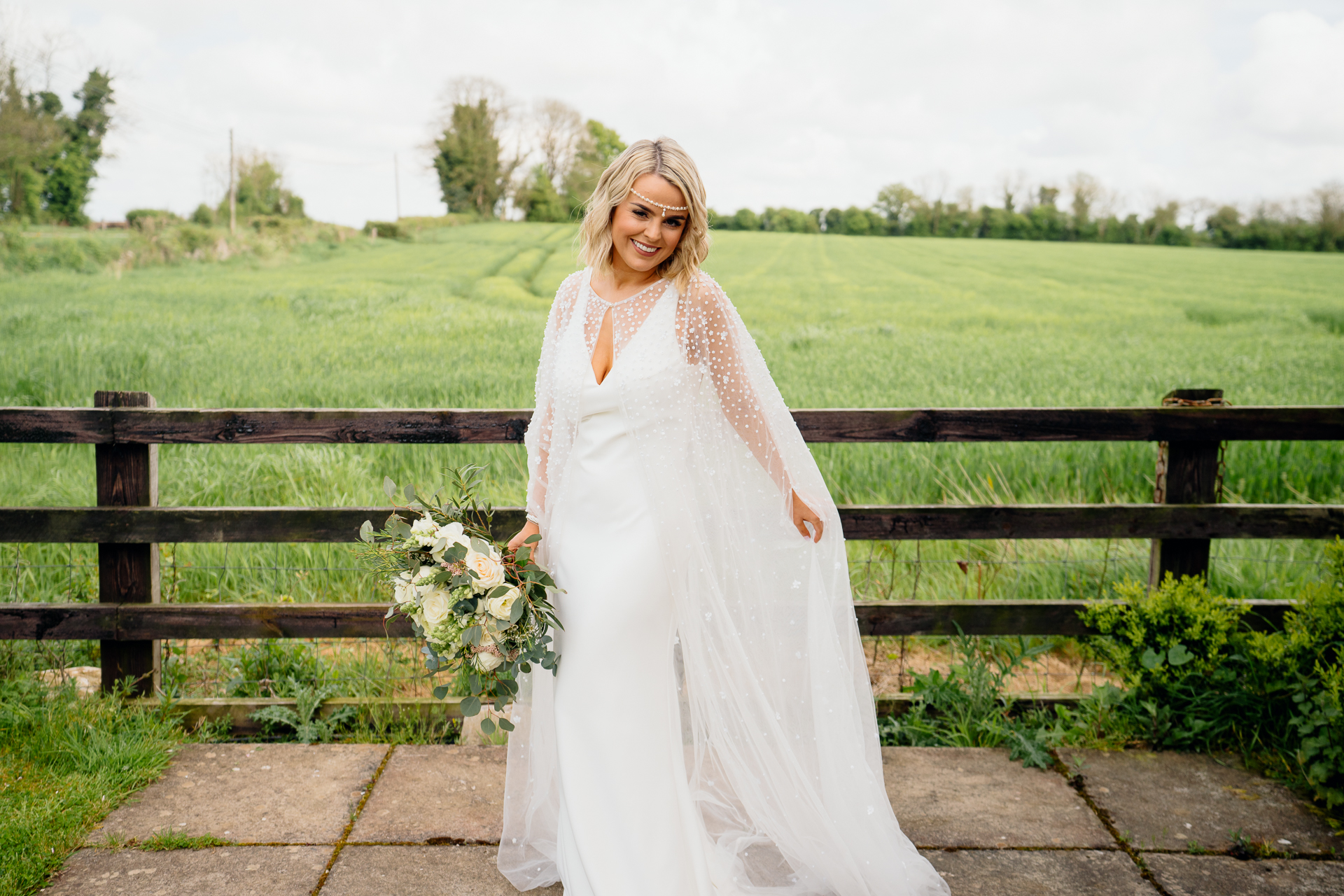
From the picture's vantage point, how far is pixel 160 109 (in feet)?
44.2

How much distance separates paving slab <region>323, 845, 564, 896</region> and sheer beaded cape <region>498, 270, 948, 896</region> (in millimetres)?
72

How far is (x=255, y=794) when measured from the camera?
3.19m

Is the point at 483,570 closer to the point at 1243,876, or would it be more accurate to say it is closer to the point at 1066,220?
the point at 1243,876

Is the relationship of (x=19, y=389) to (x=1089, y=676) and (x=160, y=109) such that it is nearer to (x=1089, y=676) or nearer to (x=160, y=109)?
(x=160, y=109)

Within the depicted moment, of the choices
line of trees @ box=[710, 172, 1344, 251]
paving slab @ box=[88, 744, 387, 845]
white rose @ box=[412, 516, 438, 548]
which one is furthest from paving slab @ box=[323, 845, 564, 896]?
line of trees @ box=[710, 172, 1344, 251]

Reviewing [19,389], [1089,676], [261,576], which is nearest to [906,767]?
[1089,676]

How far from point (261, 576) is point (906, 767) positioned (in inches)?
149

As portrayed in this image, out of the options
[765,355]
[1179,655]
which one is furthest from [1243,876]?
[765,355]

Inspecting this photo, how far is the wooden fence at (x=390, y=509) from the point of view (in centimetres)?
360

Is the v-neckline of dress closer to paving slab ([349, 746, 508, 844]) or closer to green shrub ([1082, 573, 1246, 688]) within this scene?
paving slab ([349, 746, 508, 844])

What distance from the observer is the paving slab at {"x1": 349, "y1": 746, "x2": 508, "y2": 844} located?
2967 millimetres

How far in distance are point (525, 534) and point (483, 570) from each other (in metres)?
0.42

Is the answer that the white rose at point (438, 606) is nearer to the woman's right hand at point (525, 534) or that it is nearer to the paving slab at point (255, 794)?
the woman's right hand at point (525, 534)

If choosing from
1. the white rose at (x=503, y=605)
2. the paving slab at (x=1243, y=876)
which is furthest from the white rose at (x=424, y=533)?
the paving slab at (x=1243, y=876)
